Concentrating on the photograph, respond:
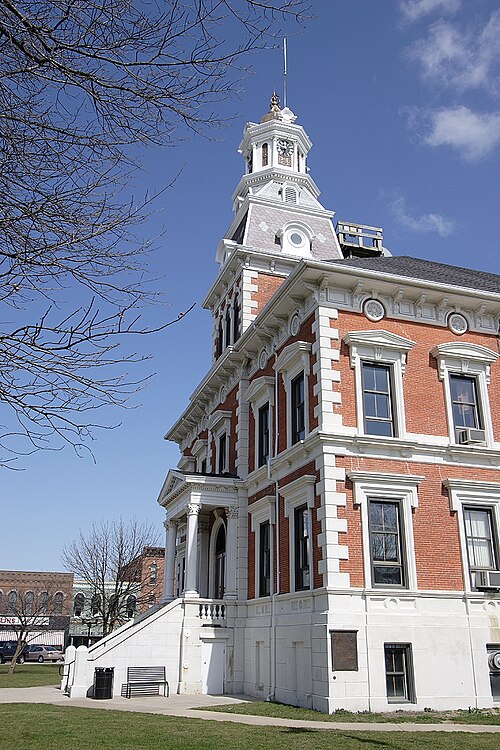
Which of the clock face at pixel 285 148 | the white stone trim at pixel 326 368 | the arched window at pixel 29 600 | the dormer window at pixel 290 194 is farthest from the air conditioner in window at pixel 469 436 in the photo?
the arched window at pixel 29 600

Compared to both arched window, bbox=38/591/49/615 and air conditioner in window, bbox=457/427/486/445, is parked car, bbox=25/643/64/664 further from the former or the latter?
air conditioner in window, bbox=457/427/486/445

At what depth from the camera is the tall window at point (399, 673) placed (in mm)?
17047

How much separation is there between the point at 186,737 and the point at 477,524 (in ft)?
33.3

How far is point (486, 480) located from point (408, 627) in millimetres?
4895

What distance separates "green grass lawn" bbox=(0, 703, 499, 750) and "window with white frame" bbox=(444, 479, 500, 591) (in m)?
5.74

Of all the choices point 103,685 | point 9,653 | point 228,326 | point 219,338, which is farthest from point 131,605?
point 103,685

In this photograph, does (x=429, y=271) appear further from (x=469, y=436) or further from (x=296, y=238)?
(x=296, y=238)

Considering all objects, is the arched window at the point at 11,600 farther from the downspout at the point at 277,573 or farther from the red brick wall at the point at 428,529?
the red brick wall at the point at 428,529

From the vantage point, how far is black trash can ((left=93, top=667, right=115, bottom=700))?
2030 centimetres

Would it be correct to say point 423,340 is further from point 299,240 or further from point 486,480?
point 299,240

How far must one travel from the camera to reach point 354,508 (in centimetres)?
1836

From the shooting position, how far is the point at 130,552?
50.8 meters

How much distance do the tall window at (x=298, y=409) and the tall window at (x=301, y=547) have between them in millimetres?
2188

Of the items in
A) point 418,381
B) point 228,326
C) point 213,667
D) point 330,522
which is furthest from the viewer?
point 228,326
